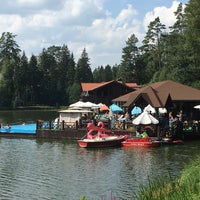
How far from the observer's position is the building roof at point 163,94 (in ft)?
144

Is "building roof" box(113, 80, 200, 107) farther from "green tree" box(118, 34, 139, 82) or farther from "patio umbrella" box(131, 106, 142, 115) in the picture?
"green tree" box(118, 34, 139, 82)

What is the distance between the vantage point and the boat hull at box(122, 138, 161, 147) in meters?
36.7

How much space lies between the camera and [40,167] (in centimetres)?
2894

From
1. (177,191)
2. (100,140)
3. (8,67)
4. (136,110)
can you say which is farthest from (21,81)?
(177,191)

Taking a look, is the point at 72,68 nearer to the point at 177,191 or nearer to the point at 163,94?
the point at 163,94

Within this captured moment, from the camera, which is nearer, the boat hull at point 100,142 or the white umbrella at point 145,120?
the boat hull at point 100,142

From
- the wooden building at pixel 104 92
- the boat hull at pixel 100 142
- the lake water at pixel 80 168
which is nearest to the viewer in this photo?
the lake water at pixel 80 168

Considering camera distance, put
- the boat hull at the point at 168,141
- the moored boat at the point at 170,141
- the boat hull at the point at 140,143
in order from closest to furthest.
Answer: the boat hull at the point at 140,143, the boat hull at the point at 168,141, the moored boat at the point at 170,141

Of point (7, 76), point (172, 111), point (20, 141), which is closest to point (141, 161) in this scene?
point (20, 141)

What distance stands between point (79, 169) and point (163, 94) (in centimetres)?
1903

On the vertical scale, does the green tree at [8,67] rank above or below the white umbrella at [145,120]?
above

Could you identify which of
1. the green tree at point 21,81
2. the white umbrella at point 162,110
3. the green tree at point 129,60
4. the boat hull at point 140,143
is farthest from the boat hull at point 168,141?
the green tree at point 21,81

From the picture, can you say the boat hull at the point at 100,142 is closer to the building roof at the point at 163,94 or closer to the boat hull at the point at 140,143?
the boat hull at the point at 140,143

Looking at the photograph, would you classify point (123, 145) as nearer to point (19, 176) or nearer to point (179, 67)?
point (19, 176)
